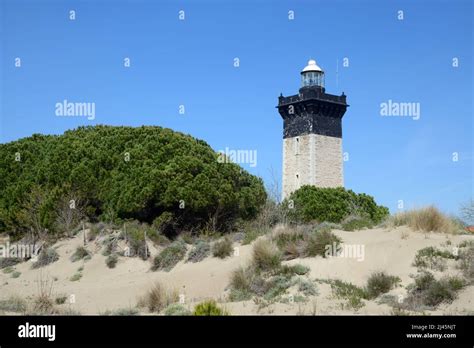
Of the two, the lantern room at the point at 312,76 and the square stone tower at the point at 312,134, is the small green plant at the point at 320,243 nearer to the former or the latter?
the square stone tower at the point at 312,134

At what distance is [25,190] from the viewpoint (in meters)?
31.8

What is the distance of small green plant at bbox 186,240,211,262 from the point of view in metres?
23.0

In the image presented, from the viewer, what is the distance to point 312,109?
49.6 m

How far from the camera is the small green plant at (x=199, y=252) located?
75.6ft

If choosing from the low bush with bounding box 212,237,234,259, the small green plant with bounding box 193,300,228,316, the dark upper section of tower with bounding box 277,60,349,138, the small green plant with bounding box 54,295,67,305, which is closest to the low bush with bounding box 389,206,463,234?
the low bush with bounding box 212,237,234,259

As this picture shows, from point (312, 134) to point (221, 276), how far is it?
30.3 metres

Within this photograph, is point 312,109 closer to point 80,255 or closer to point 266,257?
point 80,255

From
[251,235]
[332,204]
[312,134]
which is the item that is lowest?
[251,235]

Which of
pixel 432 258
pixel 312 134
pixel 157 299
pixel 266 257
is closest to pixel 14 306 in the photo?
pixel 157 299

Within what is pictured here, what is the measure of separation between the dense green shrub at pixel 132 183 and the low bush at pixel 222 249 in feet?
15.1

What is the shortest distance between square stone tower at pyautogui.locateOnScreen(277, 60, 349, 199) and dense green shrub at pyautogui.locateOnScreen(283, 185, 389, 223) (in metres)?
5.36

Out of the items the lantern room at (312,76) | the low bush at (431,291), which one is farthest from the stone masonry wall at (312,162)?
the low bush at (431,291)
